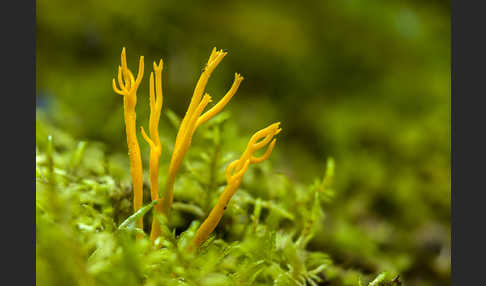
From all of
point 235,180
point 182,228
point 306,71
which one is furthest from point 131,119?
point 306,71

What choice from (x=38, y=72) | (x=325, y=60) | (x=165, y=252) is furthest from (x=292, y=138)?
(x=165, y=252)

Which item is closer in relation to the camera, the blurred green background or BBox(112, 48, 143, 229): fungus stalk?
BBox(112, 48, 143, 229): fungus stalk

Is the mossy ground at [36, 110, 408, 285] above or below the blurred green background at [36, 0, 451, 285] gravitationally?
below

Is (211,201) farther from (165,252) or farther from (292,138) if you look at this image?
(292,138)

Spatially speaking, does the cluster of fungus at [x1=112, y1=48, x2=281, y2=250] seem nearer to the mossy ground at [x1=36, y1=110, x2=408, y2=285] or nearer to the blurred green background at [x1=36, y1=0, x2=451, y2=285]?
the mossy ground at [x1=36, y1=110, x2=408, y2=285]

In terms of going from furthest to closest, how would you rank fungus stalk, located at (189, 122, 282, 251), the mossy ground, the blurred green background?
1. the blurred green background
2. fungus stalk, located at (189, 122, 282, 251)
3. the mossy ground

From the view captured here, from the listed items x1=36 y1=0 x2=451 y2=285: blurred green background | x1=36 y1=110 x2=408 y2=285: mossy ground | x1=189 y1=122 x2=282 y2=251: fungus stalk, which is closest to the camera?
x1=36 y1=110 x2=408 y2=285: mossy ground

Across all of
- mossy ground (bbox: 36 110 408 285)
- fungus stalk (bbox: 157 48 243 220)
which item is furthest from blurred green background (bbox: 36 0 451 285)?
fungus stalk (bbox: 157 48 243 220)
